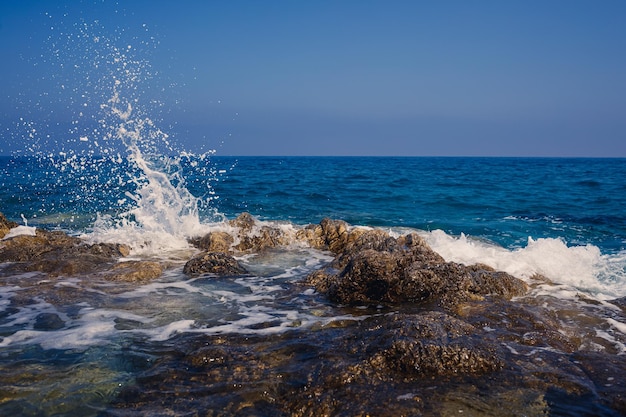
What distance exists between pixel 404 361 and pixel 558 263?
244 inches

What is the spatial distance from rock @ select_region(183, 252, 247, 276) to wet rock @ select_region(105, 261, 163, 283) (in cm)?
51

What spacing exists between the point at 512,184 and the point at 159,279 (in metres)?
25.3

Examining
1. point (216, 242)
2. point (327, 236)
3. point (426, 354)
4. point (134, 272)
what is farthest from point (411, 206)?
point (426, 354)

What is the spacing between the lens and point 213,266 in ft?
25.3

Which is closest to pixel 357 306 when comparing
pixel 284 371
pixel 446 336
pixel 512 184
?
pixel 446 336

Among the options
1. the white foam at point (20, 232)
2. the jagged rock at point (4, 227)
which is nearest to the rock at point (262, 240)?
the white foam at point (20, 232)

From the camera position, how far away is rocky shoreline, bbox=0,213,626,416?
336 centimetres

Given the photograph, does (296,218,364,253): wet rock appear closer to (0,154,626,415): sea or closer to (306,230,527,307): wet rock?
(0,154,626,415): sea

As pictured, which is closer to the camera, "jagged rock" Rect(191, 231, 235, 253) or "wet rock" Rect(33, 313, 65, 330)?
"wet rock" Rect(33, 313, 65, 330)

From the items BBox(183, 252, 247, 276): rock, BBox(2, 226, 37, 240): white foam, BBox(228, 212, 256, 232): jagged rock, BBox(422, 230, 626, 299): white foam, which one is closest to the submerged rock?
BBox(2, 226, 37, 240): white foam

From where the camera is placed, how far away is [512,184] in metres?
27.7

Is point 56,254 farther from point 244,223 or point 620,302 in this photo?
point 620,302

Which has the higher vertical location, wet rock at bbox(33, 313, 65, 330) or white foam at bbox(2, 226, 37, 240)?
white foam at bbox(2, 226, 37, 240)

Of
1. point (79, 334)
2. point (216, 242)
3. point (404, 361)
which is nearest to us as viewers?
point (404, 361)
